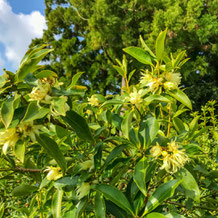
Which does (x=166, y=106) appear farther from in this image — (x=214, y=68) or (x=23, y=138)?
(x=214, y=68)

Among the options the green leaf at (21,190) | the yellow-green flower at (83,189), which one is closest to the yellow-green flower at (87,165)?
the yellow-green flower at (83,189)

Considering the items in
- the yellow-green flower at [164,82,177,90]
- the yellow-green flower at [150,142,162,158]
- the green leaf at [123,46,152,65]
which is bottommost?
the yellow-green flower at [150,142,162,158]

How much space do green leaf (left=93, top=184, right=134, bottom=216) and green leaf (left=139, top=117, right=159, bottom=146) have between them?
0.14 meters

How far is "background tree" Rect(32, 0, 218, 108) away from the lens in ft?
25.5

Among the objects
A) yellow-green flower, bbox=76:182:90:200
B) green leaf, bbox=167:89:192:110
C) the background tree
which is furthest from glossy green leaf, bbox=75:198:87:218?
the background tree

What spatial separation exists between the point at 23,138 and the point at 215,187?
→ 0.63 metres

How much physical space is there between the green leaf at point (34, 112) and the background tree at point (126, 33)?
7622 mm

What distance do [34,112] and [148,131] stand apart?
29cm

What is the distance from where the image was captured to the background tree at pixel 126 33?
7.77 meters

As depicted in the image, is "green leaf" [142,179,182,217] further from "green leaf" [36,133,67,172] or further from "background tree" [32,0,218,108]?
"background tree" [32,0,218,108]

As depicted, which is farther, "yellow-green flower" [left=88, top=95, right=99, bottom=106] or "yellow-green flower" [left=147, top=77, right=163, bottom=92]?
"yellow-green flower" [left=88, top=95, right=99, bottom=106]

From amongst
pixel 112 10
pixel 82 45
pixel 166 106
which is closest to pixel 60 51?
pixel 82 45

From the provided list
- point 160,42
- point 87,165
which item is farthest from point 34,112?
point 160,42

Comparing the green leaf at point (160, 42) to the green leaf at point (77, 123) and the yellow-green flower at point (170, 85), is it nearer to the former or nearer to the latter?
the yellow-green flower at point (170, 85)
